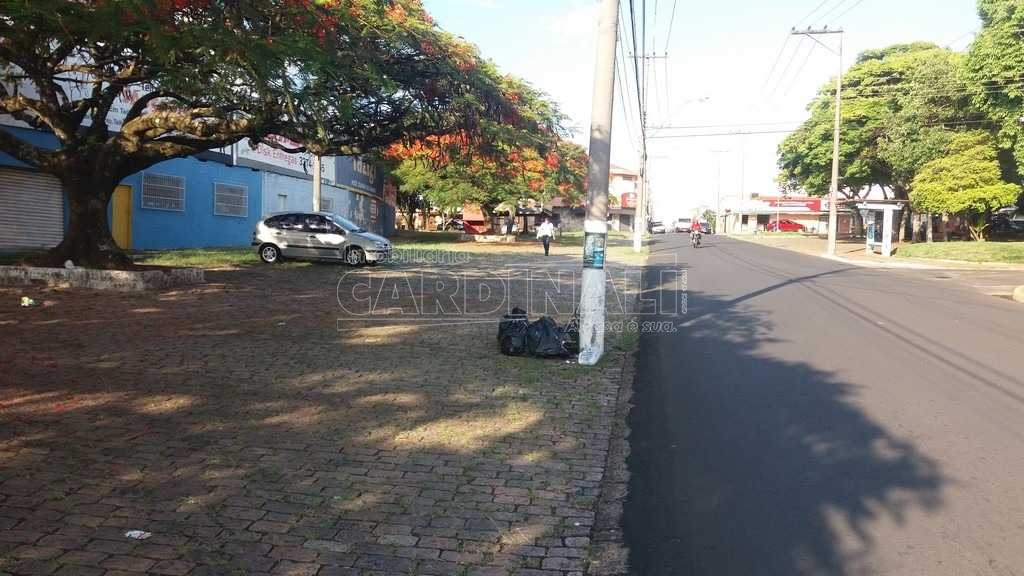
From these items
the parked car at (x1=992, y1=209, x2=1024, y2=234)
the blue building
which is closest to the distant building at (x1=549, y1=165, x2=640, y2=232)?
the parked car at (x1=992, y1=209, x2=1024, y2=234)

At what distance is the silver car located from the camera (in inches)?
805

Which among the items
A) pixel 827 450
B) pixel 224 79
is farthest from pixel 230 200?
pixel 827 450

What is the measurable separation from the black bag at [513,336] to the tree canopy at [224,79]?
11.7ft

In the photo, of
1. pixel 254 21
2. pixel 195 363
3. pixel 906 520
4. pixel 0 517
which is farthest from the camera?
pixel 254 21

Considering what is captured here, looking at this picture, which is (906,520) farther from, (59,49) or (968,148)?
(968,148)

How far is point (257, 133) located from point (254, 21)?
4424 millimetres

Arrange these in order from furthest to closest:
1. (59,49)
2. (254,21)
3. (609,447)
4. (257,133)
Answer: (257,133) → (59,49) → (254,21) → (609,447)

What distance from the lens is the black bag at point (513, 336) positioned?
918 cm

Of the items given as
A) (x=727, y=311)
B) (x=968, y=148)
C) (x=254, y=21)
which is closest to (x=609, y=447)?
(x=254, y=21)

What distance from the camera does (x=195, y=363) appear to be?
8.09 metres

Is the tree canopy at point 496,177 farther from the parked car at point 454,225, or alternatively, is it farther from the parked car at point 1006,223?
the parked car at point 1006,223

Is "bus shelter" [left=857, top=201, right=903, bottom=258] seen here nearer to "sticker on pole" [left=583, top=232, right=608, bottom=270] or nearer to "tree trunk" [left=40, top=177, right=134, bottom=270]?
"sticker on pole" [left=583, top=232, right=608, bottom=270]

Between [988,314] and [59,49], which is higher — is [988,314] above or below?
below

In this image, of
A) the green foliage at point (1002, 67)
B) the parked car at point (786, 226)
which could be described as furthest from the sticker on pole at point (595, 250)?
the parked car at point (786, 226)
